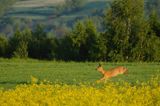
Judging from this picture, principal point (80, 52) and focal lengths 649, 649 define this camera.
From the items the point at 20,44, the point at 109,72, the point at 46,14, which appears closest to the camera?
the point at 109,72

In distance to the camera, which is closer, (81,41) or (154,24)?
(154,24)

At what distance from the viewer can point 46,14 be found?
177125 millimetres

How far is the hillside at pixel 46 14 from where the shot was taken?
163500mm

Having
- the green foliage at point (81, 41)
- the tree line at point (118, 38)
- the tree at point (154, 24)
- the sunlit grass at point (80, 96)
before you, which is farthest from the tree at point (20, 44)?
the sunlit grass at point (80, 96)

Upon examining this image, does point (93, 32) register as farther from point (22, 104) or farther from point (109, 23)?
point (22, 104)

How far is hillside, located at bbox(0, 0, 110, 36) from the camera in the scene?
16350 cm

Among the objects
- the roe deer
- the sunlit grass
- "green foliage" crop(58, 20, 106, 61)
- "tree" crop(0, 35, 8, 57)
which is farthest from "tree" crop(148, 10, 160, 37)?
the sunlit grass

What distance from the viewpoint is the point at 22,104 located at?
35.3ft

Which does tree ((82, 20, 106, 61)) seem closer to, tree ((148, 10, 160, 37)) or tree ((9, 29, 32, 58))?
tree ((148, 10, 160, 37))

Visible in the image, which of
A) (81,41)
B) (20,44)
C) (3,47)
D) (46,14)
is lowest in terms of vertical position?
(46,14)

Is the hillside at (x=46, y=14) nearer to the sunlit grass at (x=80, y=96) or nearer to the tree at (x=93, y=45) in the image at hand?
the tree at (x=93, y=45)

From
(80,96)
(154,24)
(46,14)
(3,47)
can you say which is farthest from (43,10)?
(80,96)

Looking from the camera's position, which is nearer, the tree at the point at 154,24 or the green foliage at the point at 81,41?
the tree at the point at 154,24

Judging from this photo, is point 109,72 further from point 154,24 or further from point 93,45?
point 154,24
